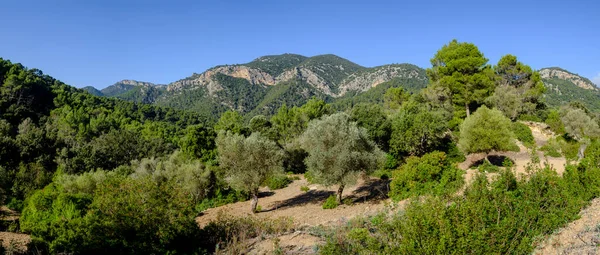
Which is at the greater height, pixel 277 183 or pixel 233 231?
pixel 233 231

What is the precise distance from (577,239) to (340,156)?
10582 millimetres

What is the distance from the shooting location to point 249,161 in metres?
18.5

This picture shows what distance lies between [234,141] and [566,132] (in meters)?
33.0

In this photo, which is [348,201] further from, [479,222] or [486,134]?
[479,222]

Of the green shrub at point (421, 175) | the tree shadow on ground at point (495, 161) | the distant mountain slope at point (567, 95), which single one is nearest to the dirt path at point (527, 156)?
the tree shadow on ground at point (495, 161)

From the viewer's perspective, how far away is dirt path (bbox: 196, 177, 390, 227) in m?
15.8

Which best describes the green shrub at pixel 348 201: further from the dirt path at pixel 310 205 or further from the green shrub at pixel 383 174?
the green shrub at pixel 383 174

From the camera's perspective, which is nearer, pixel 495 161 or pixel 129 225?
pixel 129 225

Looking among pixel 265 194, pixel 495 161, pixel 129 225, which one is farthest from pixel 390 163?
pixel 129 225

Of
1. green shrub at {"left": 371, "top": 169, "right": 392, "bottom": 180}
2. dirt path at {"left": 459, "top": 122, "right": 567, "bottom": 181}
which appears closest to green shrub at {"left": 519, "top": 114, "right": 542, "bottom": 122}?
dirt path at {"left": 459, "top": 122, "right": 567, "bottom": 181}

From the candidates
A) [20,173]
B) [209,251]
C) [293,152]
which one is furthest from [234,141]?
[20,173]

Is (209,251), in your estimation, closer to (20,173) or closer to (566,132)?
(20,173)

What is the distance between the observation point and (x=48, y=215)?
478 inches

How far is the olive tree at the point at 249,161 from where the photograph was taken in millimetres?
18656
